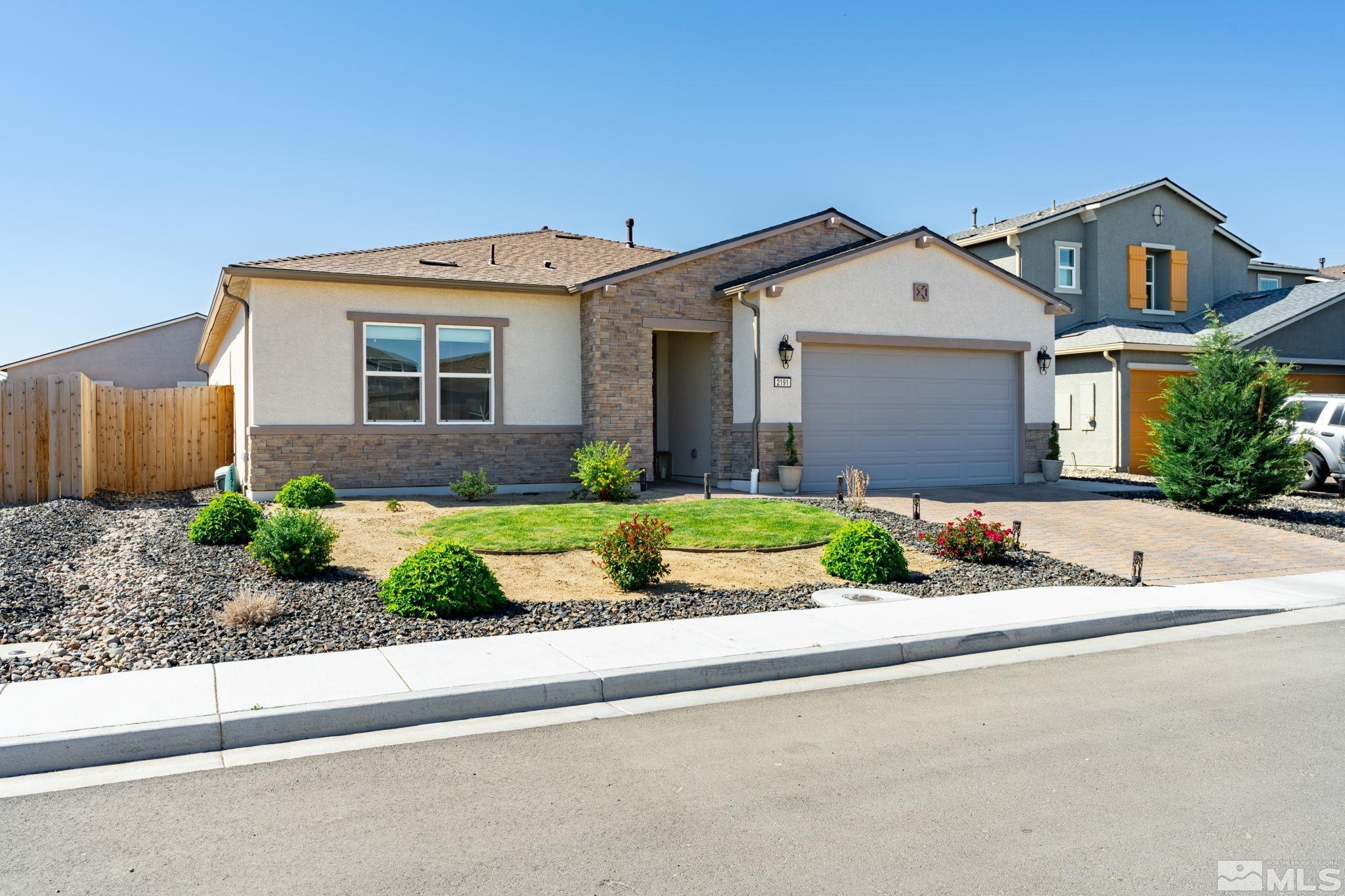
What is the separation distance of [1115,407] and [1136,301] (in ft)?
15.5

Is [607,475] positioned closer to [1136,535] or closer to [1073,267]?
[1136,535]

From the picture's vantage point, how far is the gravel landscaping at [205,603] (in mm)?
7020

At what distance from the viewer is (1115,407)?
22.7m

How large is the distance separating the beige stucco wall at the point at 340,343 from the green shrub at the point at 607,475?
1791mm

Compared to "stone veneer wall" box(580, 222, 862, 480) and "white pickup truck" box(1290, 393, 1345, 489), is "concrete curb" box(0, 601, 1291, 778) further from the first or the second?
"white pickup truck" box(1290, 393, 1345, 489)

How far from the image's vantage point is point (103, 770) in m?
4.99

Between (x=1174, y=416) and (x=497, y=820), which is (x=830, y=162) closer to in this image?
(x=1174, y=416)

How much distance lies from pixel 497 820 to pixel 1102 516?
1314cm

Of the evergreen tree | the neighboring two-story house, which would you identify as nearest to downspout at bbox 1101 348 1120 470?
the neighboring two-story house

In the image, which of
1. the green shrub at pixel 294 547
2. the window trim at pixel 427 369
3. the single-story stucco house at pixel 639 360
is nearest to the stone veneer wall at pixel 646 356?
the single-story stucco house at pixel 639 360

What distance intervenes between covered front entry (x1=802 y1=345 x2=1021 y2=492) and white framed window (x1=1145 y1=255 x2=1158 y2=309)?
31.5 ft

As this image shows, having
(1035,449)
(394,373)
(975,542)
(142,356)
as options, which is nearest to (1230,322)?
(1035,449)

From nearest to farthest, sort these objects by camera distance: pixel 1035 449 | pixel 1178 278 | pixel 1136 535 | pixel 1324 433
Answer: pixel 1136 535 < pixel 1324 433 < pixel 1035 449 < pixel 1178 278

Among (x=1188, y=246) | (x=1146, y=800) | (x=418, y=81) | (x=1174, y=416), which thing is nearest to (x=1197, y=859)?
(x=1146, y=800)
